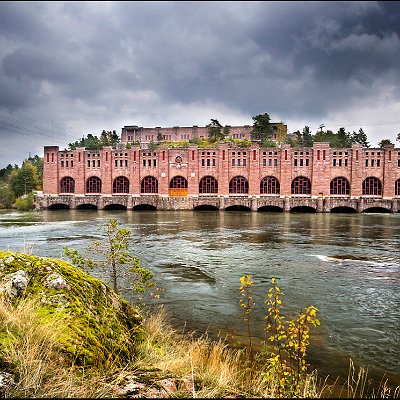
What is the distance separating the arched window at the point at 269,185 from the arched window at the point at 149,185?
1808 centimetres

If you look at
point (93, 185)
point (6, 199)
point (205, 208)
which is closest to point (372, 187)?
point (205, 208)

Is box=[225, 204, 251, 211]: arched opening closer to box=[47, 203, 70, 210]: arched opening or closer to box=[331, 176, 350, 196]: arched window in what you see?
box=[331, 176, 350, 196]: arched window

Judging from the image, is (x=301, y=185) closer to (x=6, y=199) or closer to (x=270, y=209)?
(x=270, y=209)

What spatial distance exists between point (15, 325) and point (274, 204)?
4759 centimetres

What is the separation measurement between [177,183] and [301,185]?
2052cm

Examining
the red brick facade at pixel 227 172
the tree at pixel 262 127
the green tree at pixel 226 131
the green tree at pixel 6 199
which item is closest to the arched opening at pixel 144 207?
the red brick facade at pixel 227 172

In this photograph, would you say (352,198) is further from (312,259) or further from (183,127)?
(183,127)

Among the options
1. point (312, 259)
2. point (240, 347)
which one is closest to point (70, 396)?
point (240, 347)

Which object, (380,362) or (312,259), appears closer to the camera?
(380,362)

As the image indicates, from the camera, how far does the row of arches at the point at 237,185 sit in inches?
2058

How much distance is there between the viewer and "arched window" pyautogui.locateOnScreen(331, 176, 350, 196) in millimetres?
52125

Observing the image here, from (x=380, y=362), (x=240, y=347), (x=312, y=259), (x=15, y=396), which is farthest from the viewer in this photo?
(x=312, y=259)

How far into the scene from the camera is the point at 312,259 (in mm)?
14375

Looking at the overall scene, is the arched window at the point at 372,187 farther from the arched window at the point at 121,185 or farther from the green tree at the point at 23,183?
the green tree at the point at 23,183
